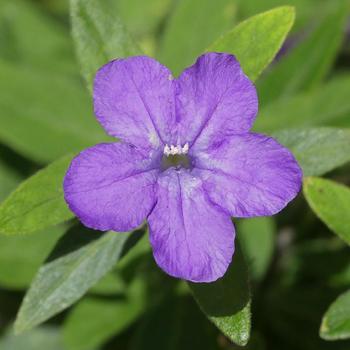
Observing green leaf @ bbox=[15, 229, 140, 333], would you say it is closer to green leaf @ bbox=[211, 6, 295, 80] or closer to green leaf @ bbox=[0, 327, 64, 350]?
green leaf @ bbox=[211, 6, 295, 80]

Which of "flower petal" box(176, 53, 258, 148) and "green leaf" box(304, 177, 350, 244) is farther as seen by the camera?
"green leaf" box(304, 177, 350, 244)

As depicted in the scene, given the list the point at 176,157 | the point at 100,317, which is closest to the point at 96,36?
the point at 176,157

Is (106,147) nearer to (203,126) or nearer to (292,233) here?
(203,126)

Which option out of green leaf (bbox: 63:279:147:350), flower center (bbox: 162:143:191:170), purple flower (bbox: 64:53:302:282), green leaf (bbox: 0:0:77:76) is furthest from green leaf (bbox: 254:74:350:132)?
green leaf (bbox: 0:0:77:76)

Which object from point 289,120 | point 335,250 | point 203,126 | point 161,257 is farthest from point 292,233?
point 161,257

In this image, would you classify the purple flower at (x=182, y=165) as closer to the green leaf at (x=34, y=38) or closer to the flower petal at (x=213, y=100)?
the flower petal at (x=213, y=100)

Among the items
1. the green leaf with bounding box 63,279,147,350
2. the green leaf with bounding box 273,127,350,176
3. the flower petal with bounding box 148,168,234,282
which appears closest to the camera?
the flower petal with bounding box 148,168,234,282
